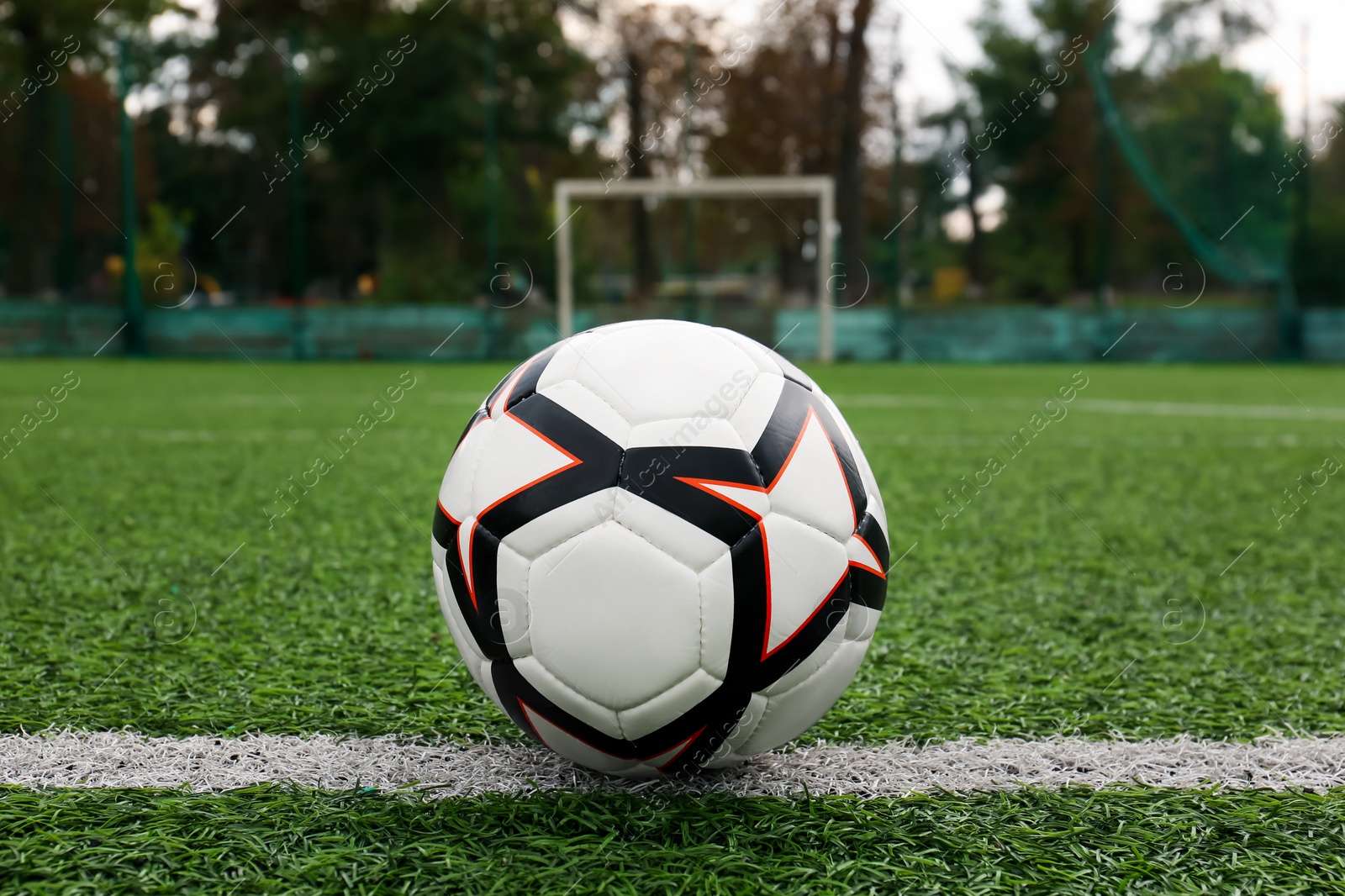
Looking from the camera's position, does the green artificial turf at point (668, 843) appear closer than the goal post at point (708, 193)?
Yes

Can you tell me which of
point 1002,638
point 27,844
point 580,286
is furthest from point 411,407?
point 580,286

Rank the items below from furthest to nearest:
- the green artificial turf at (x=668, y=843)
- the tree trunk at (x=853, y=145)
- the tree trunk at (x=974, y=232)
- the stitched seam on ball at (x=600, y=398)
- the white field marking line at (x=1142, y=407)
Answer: the tree trunk at (x=974, y=232) < the tree trunk at (x=853, y=145) < the white field marking line at (x=1142, y=407) < the stitched seam on ball at (x=600, y=398) < the green artificial turf at (x=668, y=843)

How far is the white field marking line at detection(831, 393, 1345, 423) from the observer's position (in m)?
8.99

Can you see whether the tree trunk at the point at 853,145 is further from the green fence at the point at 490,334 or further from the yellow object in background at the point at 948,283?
the green fence at the point at 490,334

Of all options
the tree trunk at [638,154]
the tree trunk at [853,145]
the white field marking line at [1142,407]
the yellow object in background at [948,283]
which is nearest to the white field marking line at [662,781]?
the white field marking line at [1142,407]

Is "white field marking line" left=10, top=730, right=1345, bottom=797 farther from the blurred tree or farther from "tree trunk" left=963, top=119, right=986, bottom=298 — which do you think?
"tree trunk" left=963, top=119, right=986, bottom=298

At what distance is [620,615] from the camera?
1.65 meters

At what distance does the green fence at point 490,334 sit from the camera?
54.9 ft

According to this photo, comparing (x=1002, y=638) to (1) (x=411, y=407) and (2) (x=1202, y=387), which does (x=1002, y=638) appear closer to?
(1) (x=411, y=407)

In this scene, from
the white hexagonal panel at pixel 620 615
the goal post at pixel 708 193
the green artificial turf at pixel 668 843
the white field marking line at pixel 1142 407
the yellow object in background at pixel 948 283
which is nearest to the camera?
the green artificial turf at pixel 668 843

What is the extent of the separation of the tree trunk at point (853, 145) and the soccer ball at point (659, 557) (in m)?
19.4

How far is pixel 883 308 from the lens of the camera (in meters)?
17.5

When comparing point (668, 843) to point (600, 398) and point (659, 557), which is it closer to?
point (659, 557)

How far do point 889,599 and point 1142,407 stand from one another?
297 inches
